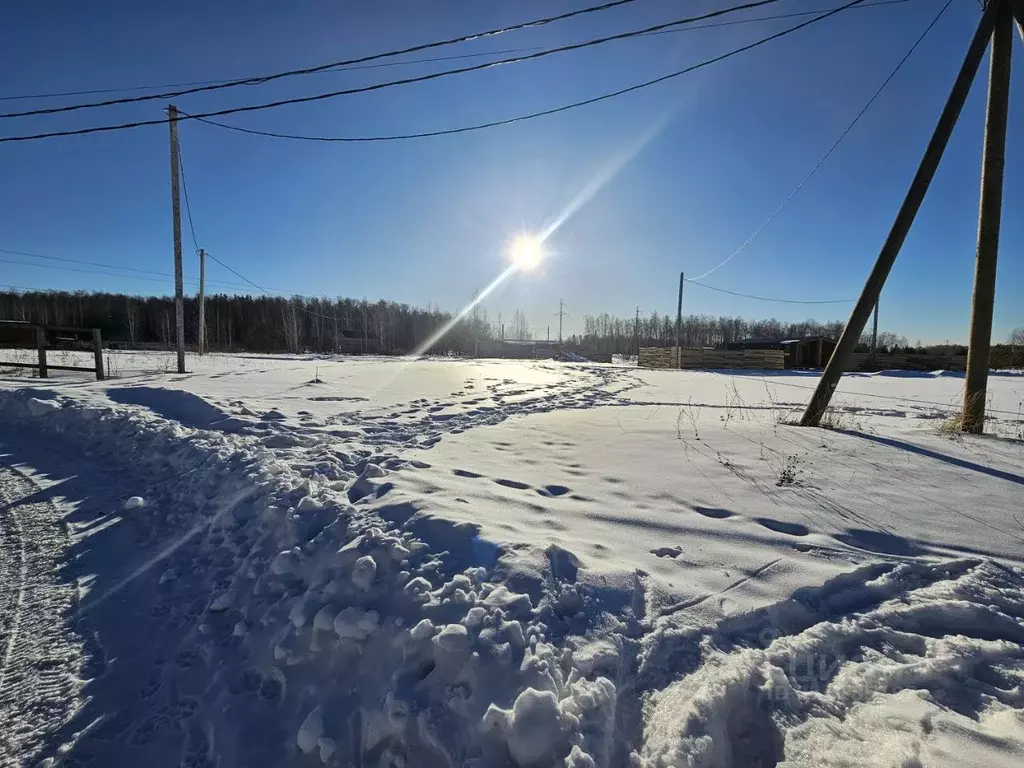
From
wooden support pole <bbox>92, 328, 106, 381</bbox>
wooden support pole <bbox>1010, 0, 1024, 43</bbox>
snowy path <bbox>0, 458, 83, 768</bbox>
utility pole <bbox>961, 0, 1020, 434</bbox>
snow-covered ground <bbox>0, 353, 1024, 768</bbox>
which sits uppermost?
wooden support pole <bbox>1010, 0, 1024, 43</bbox>

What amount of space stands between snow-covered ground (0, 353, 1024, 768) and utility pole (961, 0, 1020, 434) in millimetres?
1315

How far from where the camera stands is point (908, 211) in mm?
5461

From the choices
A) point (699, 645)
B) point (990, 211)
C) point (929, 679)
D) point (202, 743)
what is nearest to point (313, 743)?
point (202, 743)

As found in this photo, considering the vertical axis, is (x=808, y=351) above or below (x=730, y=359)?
above

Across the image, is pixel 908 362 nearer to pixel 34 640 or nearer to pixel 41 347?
pixel 34 640

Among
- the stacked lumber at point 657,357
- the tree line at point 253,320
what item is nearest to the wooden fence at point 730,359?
the stacked lumber at point 657,357

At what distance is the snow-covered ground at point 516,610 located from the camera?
5.14 ft

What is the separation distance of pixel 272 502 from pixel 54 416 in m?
5.89

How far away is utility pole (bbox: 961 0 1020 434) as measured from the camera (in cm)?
521

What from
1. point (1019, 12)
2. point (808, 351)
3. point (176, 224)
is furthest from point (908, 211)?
point (808, 351)

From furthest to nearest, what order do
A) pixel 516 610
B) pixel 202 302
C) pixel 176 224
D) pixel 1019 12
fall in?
pixel 202 302, pixel 176 224, pixel 1019 12, pixel 516 610

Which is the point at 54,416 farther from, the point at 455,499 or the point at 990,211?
the point at 990,211

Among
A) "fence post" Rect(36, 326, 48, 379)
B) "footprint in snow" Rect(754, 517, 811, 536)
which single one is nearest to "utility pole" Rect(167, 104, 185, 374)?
"fence post" Rect(36, 326, 48, 379)

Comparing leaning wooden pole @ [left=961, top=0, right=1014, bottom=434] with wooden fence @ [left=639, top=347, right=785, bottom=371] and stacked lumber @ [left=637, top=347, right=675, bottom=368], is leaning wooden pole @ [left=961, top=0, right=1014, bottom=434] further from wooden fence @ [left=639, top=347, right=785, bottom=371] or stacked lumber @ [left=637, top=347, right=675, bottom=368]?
stacked lumber @ [left=637, top=347, right=675, bottom=368]
